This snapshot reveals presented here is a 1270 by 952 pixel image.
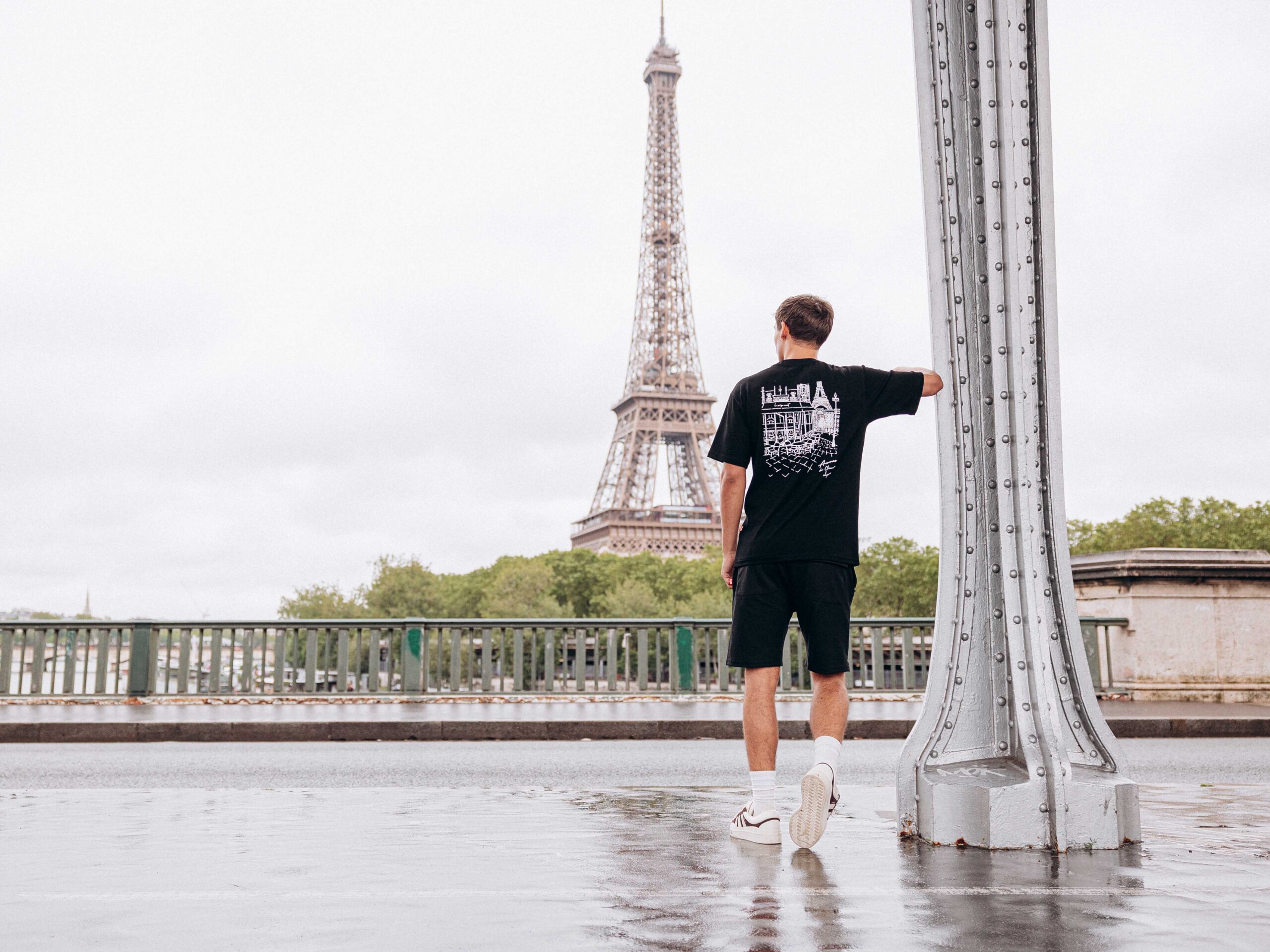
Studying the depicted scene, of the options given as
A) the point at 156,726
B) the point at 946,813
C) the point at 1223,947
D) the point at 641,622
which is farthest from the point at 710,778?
the point at 641,622

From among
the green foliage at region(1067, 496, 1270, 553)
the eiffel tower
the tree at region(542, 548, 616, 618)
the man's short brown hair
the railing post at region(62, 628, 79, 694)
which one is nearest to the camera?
the man's short brown hair

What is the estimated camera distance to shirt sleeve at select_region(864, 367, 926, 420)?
12.6 ft

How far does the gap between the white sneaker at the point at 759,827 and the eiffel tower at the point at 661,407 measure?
202 ft

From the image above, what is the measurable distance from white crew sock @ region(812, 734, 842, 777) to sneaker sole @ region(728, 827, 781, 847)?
9.9 inches

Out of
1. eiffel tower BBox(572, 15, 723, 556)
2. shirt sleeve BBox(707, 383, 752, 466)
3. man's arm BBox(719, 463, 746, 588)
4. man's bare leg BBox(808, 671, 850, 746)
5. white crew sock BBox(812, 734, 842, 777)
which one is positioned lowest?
white crew sock BBox(812, 734, 842, 777)

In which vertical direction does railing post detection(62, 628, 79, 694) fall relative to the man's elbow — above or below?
below

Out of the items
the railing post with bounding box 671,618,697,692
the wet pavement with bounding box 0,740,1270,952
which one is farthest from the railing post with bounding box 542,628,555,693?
the wet pavement with bounding box 0,740,1270,952

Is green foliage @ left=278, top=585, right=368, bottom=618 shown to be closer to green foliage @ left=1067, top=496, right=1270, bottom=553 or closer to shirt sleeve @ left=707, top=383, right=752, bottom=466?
green foliage @ left=1067, top=496, right=1270, bottom=553

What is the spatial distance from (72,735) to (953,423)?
8228 millimetres

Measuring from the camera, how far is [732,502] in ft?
12.5

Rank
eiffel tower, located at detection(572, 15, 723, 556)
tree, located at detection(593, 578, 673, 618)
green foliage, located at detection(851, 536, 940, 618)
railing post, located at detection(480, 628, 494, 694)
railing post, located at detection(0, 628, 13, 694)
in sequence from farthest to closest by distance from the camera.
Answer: eiffel tower, located at detection(572, 15, 723, 556)
tree, located at detection(593, 578, 673, 618)
green foliage, located at detection(851, 536, 940, 618)
railing post, located at detection(480, 628, 494, 694)
railing post, located at detection(0, 628, 13, 694)

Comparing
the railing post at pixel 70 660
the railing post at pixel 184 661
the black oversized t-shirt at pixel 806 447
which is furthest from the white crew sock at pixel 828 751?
the railing post at pixel 70 660

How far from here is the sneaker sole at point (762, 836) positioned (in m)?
3.75

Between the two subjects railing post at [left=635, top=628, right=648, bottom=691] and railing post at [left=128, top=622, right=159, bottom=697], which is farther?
railing post at [left=635, top=628, right=648, bottom=691]
